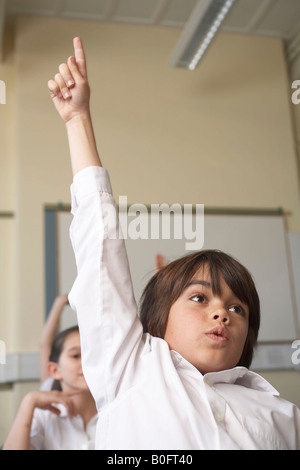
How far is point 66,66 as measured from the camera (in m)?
0.70

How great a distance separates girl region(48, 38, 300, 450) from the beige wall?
1.74 meters

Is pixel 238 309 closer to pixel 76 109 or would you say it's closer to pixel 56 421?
pixel 76 109

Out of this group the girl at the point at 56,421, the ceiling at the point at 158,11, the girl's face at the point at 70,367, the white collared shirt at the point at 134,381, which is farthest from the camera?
the ceiling at the point at 158,11

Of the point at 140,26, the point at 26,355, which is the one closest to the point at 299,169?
the point at 140,26

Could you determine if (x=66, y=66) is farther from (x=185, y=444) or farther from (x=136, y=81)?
(x=136, y=81)

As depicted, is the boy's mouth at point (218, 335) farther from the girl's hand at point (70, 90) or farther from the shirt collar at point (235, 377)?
the girl's hand at point (70, 90)

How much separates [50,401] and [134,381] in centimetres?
92

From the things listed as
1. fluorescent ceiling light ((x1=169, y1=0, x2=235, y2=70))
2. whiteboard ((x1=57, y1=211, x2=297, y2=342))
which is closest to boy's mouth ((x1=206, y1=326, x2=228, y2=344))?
whiteboard ((x1=57, y1=211, x2=297, y2=342))

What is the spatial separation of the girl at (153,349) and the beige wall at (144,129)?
174 centimetres

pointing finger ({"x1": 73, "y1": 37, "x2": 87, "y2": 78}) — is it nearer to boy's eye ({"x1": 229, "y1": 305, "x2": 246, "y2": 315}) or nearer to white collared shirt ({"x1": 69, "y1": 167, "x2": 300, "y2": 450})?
white collared shirt ({"x1": 69, "y1": 167, "x2": 300, "y2": 450})

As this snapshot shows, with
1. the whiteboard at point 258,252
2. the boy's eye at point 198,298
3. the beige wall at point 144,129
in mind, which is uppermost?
the beige wall at point 144,129

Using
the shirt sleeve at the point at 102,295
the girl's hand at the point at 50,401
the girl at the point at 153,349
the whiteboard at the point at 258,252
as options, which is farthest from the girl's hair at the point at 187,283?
the whiteboard at the point at 258,252

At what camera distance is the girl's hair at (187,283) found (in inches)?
29.2
